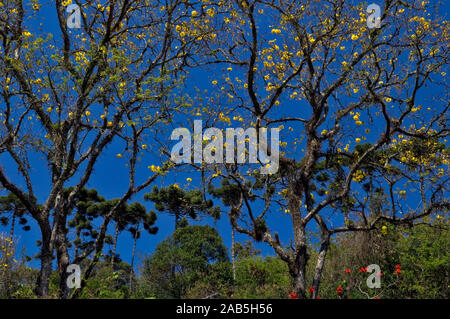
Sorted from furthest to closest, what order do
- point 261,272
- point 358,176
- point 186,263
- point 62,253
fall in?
point 186,263, point 261,272, point 358,176, point 62,253

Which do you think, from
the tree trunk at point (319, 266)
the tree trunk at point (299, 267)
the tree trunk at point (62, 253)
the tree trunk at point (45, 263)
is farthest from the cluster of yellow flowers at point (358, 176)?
the tree trunk at point (45, 263)

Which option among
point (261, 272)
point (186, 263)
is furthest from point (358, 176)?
point (186, 263)

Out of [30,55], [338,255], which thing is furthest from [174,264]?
[30,55]

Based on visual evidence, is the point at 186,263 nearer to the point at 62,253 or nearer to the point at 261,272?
the point at 261,272

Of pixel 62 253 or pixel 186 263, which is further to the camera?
pixel 186 263

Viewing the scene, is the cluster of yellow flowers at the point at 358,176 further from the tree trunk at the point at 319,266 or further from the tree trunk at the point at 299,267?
the tree trunk at the point at 299,267

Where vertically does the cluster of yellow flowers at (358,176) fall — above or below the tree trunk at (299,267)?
above

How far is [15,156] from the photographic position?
886 centimetres

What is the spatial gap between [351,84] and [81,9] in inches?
253

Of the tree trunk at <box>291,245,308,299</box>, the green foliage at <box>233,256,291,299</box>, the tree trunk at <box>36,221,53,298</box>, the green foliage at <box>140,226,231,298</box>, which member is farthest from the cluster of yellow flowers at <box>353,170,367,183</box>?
the green foliage at <box>140,226,231,298</box>

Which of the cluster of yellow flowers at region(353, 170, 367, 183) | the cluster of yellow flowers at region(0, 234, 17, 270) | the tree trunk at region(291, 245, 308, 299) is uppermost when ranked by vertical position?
the cluster of yellow flowers at region(353, 170, 367, 183)

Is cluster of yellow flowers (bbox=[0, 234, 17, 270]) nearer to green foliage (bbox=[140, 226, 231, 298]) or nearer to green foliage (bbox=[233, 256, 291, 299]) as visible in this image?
green foliage (bbox=[140, 226, 231, 298])

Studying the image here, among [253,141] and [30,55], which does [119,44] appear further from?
[253,141]
